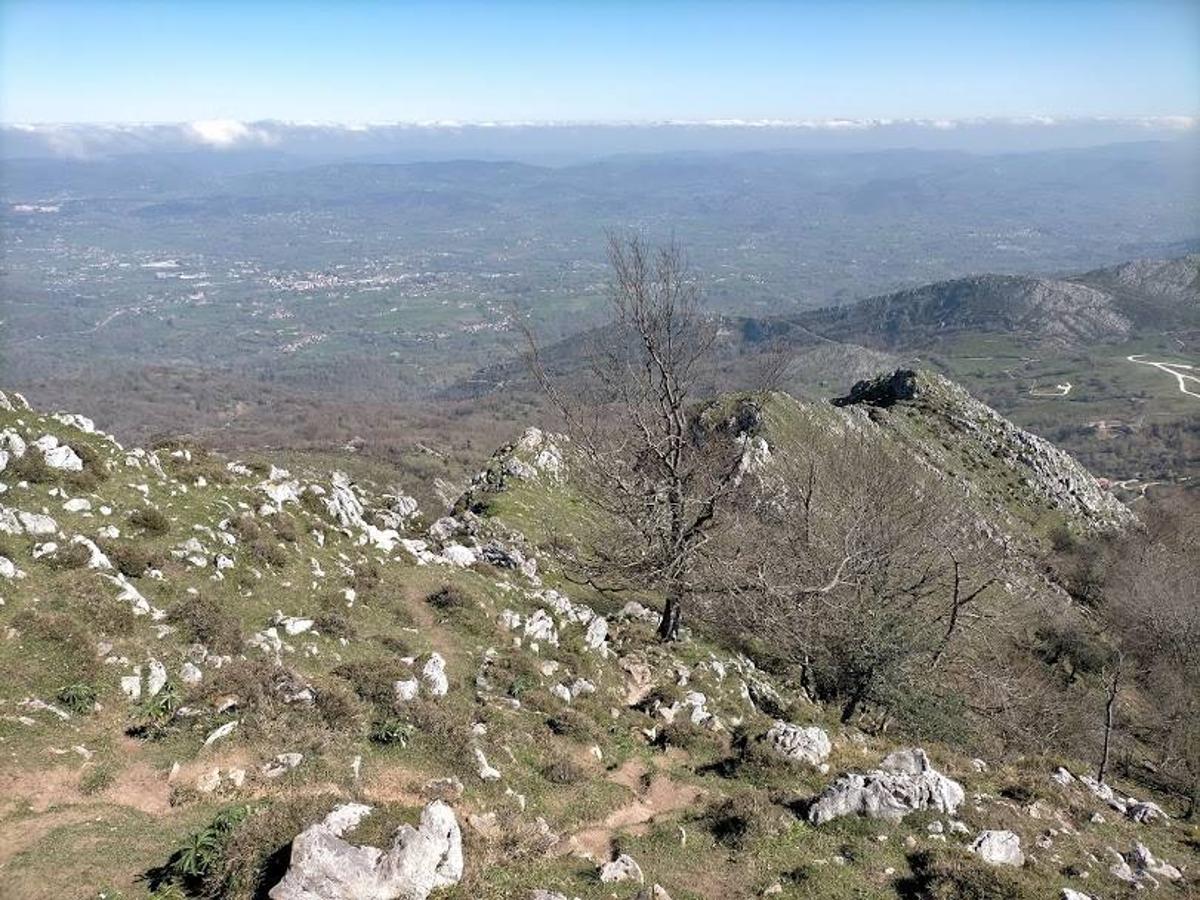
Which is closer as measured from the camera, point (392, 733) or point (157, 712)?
point (157, 712)

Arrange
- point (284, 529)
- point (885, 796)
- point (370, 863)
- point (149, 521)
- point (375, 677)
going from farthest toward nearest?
1. point (284, 529)
2. point (149, 521)
3. point (375, 677)
4. point (885, 796)
5. point (370, 863)

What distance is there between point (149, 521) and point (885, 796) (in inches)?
854

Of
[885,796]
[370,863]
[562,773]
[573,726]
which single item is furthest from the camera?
[573,726]

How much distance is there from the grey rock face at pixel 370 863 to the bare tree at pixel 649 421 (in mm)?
14020

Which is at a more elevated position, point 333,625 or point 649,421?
point 649,421

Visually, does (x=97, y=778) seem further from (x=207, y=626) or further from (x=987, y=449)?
(x=987, y=449)

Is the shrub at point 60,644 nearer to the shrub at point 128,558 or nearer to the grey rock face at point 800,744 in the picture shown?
the shrub at point 128,558

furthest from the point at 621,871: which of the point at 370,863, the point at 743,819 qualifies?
the point at 370,863

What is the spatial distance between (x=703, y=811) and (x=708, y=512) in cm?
1158

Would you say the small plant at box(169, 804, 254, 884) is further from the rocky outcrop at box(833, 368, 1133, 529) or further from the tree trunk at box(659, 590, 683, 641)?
the rocky outcrop at box(833, 368, 1133, 529)

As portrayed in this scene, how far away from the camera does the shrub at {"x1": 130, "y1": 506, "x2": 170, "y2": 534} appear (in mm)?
21359

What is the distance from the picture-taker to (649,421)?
26.5 m

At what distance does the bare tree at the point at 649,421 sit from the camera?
78.8 feet

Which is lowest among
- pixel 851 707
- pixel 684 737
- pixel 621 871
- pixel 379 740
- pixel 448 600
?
pixel 851 707
